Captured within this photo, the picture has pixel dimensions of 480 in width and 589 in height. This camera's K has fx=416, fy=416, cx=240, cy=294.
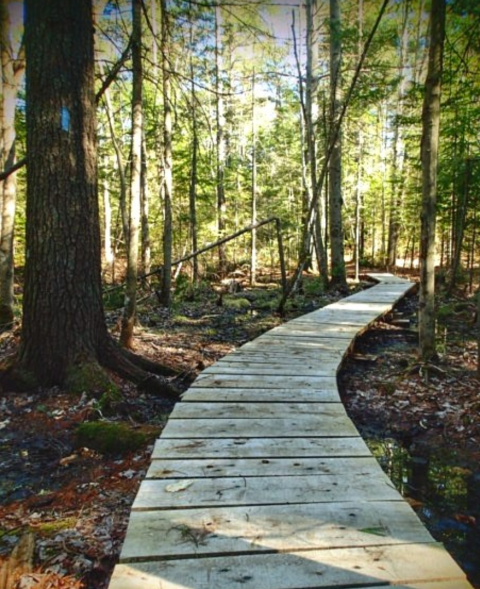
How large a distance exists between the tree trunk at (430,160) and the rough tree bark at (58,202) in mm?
4138

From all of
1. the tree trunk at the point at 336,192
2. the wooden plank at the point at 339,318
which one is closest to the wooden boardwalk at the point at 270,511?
the wooden plank at the point at 339,318

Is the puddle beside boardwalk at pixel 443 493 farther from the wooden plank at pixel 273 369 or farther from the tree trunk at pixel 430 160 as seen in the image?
the tree trunk at pixel 430 160

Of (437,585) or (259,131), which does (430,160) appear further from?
(259,131)

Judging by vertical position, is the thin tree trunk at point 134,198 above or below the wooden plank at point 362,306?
above

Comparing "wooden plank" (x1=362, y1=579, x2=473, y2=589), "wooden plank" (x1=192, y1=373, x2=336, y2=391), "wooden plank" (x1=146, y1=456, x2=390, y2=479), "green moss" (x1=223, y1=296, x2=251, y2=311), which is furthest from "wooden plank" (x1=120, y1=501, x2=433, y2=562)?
"green moss" (x1=223, y1=296, x2=251, y2=311)

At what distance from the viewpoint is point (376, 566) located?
181 centimetres

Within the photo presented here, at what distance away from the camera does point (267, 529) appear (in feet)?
6.77

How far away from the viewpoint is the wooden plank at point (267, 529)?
6.31 ft

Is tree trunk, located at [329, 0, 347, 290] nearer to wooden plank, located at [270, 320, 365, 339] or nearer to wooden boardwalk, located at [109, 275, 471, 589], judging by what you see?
wooden plank, located at [270, 320, 365, 339]

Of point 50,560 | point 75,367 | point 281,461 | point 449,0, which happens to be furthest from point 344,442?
point 449,0

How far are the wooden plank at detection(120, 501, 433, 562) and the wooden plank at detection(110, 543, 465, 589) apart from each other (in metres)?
0.05

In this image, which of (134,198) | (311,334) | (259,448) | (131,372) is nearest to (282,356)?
(311,334)

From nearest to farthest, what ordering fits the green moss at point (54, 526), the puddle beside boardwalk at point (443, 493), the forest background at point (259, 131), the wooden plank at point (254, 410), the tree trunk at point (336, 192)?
the green moss at point (54, 526) → the puddle beside boardwalk at point (443, 493) → the wooden plank at point (254, 410) → the forest background at point (259, 131) → the tree trunk at point (336, 192)

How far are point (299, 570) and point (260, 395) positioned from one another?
2.52m
